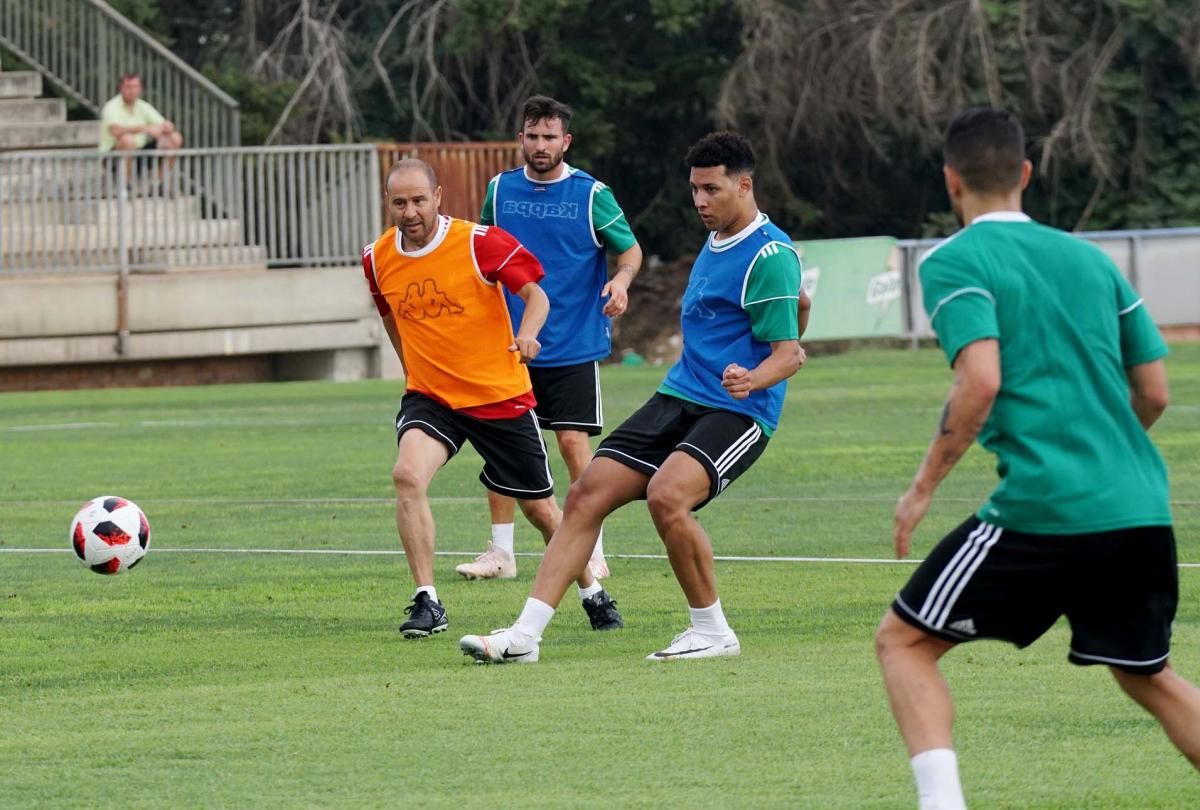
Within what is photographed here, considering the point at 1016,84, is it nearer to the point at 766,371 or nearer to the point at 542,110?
the point at 542,110

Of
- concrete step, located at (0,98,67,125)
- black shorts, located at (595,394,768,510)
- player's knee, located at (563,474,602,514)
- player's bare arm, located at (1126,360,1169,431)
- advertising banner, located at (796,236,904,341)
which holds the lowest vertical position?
advertising banner, located at (796,236,904,341)

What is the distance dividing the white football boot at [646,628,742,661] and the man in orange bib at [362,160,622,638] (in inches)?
40.5

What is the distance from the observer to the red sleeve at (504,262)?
9.37 metres

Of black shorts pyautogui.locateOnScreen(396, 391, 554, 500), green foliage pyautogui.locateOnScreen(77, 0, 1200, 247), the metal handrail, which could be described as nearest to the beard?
black shorts pyautogui.locateOnScreen(396, 391, 554, 500)

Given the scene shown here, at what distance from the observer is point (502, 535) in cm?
1084

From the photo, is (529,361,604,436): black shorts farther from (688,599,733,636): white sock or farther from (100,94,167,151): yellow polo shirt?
(100,94,167,151): yellow polo shirt

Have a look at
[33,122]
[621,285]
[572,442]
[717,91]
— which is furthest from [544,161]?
[717,91]

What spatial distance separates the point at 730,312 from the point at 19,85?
26.5 metres

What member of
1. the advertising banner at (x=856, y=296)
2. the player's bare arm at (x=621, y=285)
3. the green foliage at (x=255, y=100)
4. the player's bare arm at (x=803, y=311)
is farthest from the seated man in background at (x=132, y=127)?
the player's bare arm at (x=803, y=311)

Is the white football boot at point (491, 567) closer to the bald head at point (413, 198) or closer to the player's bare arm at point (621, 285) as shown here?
the player's bare arm at point (621, 285)

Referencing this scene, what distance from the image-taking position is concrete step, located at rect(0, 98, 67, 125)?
106 ft

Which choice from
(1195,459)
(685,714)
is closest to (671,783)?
(685,714)

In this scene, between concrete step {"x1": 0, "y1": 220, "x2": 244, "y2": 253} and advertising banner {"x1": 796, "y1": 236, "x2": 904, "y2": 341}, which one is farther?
advertising banner {"x1": 796, "y1": 236, "x2": 904, "y2": 341}

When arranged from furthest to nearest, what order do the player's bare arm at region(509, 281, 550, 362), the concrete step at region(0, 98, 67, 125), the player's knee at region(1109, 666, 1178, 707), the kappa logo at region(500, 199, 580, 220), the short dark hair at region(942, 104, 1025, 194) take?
the concrete step at region(0, 98, 67, 125), the kappa logo at region(500, 199, 580, 220), the player's bare arm at region(509, 281, 550, 362), the player's knee at region(1109, 666, 1178, 707), the short dark hair at region(942, 104, 1025, 194)
